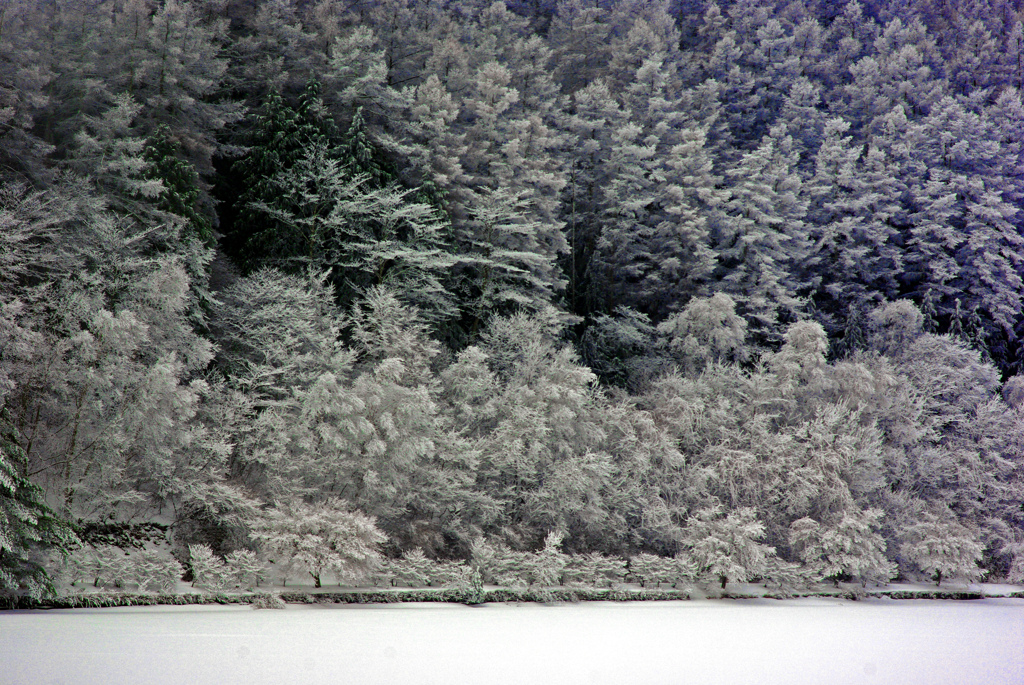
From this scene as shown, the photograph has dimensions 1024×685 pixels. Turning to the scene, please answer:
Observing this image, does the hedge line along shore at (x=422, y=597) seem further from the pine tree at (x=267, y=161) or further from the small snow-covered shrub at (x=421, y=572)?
the pine tree at (x=267, y=161)

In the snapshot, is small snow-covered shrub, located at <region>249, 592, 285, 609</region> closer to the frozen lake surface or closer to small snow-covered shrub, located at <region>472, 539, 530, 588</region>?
the frozen lake surface

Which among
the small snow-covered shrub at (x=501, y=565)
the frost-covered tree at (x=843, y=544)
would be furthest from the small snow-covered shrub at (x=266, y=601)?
the frost-covered tree at (x=843, y=544)

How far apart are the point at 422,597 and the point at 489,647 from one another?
23.9 feet

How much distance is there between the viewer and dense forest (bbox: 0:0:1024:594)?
24750 millimetres

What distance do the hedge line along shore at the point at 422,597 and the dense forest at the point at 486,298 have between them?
83cm

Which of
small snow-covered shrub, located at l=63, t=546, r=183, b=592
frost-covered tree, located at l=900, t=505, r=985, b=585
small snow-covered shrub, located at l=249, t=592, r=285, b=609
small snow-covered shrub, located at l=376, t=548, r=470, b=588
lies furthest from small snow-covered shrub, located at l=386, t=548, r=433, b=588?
frost-covered tree, located at l=900, t=505, r=985, b=585

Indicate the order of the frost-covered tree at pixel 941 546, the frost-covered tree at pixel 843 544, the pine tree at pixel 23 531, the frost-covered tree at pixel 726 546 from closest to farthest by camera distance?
the pine tree at pixel 23 531
the frost-covered tree at pixel 726 546
the frost-covered tree at pixel 843 544
the frost-covered tree at pixel 941 546

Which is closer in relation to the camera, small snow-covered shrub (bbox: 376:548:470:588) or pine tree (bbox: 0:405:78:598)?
pine tree (bbox: 0:405:78:598)

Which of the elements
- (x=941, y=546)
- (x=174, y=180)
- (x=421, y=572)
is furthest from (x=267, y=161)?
(x=941, y=546)

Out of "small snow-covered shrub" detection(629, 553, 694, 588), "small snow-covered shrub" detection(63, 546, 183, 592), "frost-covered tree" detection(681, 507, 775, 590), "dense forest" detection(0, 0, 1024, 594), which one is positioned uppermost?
"dense forest" detection(0, 0, 1024, 594)

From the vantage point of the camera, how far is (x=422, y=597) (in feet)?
83.3

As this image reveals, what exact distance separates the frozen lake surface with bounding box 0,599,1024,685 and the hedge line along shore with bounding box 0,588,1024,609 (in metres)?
0.57

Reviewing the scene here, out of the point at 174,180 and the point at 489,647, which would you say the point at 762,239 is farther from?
the point at 489,647

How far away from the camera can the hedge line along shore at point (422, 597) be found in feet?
66.9
